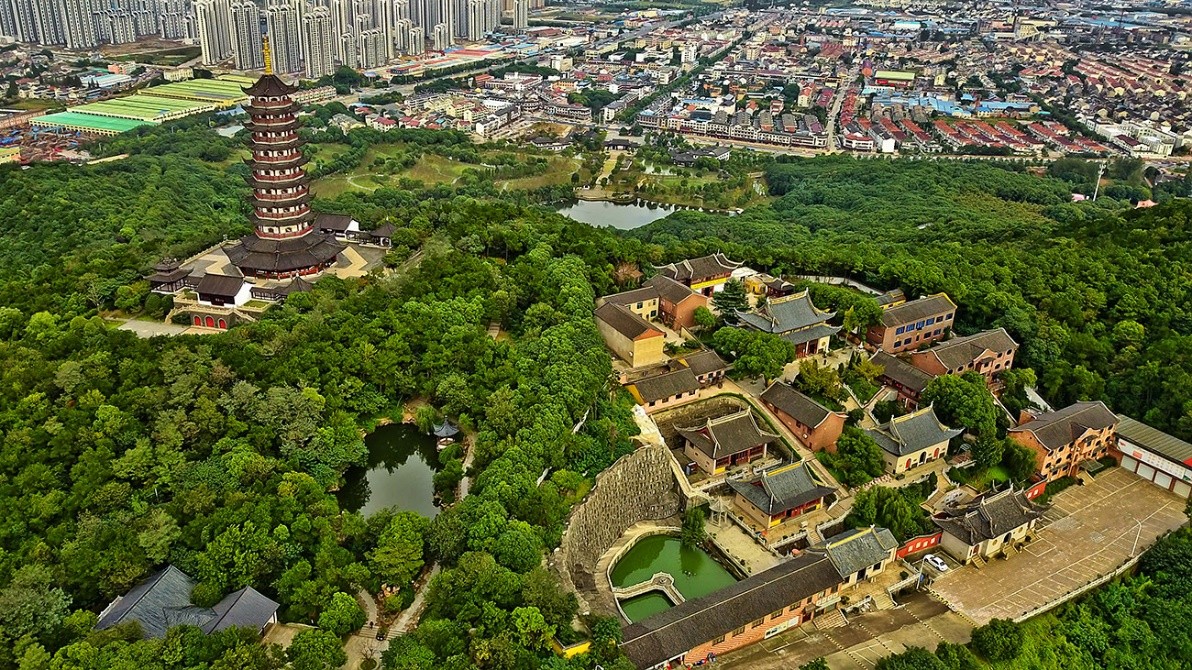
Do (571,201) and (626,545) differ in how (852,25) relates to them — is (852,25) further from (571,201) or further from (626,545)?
(626,545)

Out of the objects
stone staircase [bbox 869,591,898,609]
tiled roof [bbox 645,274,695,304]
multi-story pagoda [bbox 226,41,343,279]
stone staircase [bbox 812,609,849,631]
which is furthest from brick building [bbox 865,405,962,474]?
multi-story pagoda [bbox 226,41,343,279]

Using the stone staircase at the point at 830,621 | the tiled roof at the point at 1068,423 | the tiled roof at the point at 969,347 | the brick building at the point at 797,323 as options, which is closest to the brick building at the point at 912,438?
the tiled roof at the point at 1068,423

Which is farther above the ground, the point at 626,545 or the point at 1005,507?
the point at 1005,507

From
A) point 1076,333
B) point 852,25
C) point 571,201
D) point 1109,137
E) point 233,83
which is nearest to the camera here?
point 1076,333

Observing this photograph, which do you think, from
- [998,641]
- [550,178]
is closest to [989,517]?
[998,641]

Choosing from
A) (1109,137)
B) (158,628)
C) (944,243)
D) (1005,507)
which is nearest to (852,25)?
(1109,137)

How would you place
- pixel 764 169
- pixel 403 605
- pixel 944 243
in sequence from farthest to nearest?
pixel 764 169, pixel 944 243, pixel 403 605
